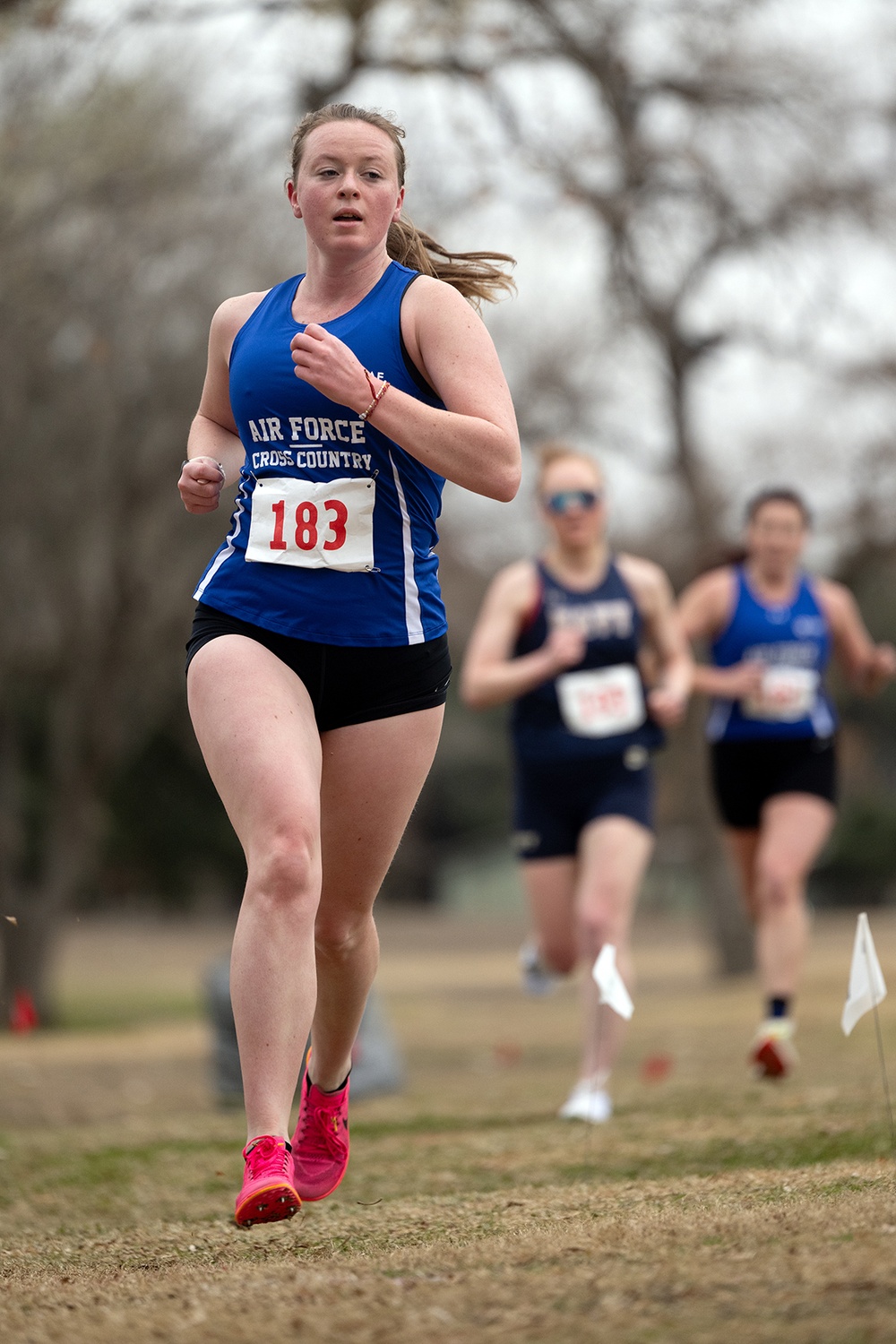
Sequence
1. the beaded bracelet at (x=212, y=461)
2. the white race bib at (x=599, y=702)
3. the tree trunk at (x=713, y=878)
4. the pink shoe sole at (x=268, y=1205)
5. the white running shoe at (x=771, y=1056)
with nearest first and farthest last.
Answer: the pink shoe sole at (x=268, y=1205) < the beaded bracelet at (x=212, y=461) < the white race bib at (x=599, y=702) < the white running shoe at (x=771, y=1056) < the tree trunk at (x=713, y=878)

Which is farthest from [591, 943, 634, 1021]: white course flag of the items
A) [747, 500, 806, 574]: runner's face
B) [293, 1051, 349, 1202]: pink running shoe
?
[747, 500, 806, 574]: runner's face

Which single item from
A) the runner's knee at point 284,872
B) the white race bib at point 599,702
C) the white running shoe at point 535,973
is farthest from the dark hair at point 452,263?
the white running shoe at point 535,973

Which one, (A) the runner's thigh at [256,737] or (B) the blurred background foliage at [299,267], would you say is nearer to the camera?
(A) the runner's thigh at [256,737]

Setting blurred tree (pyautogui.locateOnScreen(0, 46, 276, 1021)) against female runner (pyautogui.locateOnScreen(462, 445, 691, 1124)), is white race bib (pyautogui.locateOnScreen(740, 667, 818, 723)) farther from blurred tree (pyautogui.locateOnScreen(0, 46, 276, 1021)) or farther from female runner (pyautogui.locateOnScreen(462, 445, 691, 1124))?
blurred tree (pyautogui.locateOnScreen(0, 46, 276, 1021))

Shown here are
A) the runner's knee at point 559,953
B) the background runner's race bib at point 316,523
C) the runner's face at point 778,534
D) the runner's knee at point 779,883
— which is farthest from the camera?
the runner's face at point 778,534

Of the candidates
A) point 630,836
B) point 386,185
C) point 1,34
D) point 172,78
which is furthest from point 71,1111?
point 172,78

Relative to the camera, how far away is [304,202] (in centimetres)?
358

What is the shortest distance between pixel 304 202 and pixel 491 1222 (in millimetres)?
2124

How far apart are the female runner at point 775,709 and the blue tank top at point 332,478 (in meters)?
3.72

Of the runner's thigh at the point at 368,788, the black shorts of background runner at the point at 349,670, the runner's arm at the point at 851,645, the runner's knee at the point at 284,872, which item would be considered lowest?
the runner's knee at the point at 284,872

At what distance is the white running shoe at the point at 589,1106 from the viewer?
592 centimetres

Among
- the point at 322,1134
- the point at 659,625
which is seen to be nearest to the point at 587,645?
the point at 659,625

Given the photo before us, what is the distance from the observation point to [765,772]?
7.21m

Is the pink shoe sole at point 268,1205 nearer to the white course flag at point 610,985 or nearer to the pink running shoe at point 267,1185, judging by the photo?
the pink running shoe at point 267,1185
